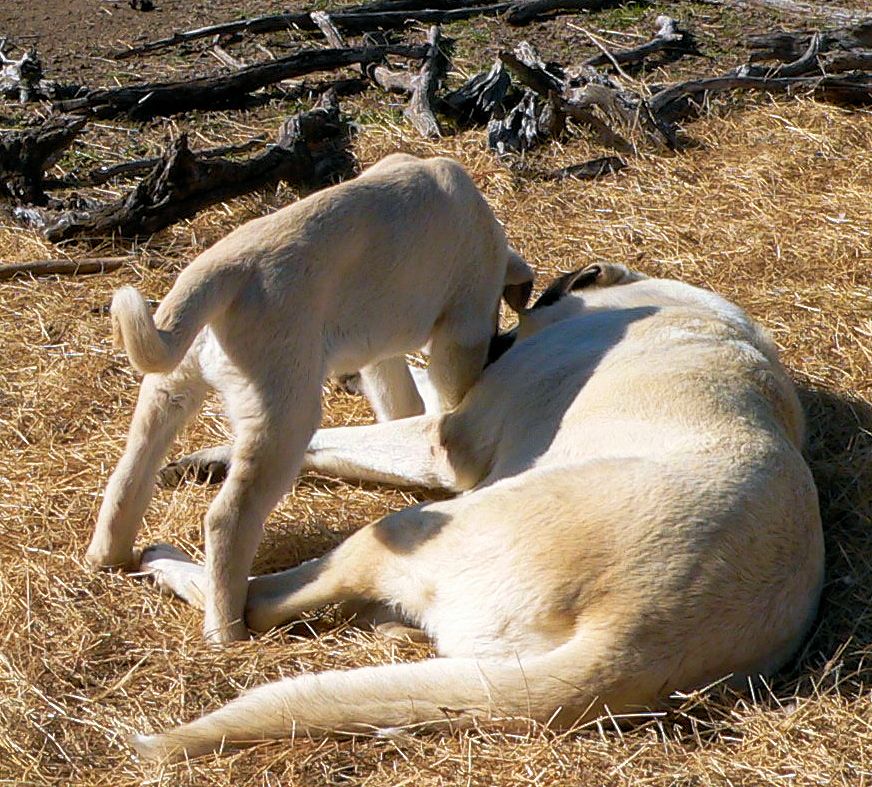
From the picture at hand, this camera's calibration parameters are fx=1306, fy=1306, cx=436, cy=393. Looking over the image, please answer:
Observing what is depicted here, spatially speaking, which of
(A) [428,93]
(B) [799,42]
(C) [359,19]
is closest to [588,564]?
(A) [428,93]

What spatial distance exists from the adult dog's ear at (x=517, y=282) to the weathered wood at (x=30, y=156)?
2734 mm

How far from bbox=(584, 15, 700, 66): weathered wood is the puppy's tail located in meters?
4.99

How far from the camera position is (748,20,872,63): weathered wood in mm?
7758

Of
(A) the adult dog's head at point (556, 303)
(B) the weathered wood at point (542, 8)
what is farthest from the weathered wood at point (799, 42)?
(A) the adult dog's head at point (556, 303)

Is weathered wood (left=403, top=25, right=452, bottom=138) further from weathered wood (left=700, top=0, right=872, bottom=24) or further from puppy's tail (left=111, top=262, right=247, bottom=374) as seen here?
puppy's tail (left=111, top=262, right=247, bottom=374)

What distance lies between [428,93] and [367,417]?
3.01m

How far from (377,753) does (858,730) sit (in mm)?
1168

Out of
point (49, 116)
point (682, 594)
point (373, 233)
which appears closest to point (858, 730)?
point (682, 594)

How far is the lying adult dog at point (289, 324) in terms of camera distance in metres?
3.39

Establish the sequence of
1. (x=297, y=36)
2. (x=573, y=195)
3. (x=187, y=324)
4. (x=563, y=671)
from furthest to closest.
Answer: (x=297, y=36)
(x=573, y=195)
(x=187, y=324)
(x=563, y=671)

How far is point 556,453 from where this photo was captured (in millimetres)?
3807

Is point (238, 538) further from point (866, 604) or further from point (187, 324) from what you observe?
point (866, 604)

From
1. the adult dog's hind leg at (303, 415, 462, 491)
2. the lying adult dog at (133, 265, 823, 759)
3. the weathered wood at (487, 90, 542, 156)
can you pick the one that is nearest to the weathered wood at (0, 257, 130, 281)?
the adult dog's hind leg at (303, 415, 462, 491)

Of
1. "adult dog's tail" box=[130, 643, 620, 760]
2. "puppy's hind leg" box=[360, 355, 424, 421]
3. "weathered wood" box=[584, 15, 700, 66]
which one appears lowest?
"puppy's hind leg" box=[360, 355, 424, 421]
